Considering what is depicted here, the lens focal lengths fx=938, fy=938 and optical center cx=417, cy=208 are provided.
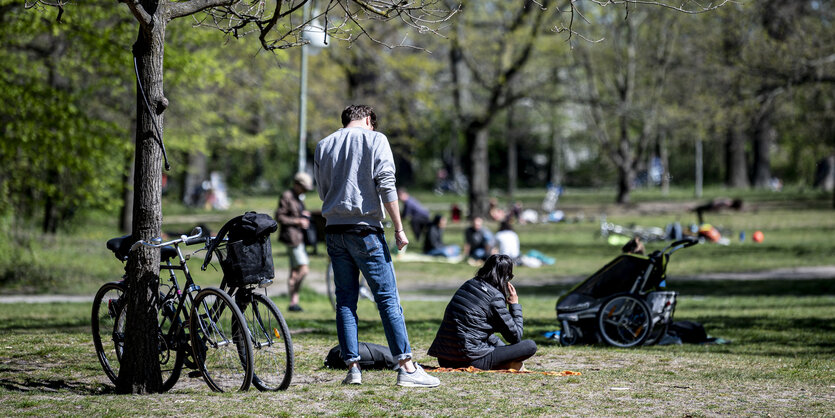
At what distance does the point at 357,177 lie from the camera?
5984 mm

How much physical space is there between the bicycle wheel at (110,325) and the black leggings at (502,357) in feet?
7.78

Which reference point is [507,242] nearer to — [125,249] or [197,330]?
[125,249]

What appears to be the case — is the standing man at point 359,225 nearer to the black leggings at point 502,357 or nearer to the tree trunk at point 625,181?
the black leggings at point 502,357

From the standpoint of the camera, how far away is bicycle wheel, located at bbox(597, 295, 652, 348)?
28.7 feet

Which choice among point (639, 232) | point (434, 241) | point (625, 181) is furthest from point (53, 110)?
point (625, 181)

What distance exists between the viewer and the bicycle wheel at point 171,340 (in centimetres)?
609

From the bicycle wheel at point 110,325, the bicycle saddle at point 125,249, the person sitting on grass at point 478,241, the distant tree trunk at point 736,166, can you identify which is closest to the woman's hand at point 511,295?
the bicycle saddle at point 125,249

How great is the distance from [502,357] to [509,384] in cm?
75

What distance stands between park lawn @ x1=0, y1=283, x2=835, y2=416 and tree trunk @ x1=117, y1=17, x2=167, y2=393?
216 mm

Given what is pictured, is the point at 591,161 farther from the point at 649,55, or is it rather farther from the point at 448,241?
the point at 448,241

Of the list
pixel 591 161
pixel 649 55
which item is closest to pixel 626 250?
pixel 649 55

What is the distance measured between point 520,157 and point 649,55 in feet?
112

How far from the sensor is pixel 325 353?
767 centimetres

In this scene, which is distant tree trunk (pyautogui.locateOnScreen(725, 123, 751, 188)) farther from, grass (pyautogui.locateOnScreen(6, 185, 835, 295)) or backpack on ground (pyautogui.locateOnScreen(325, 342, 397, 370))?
backpack on ground (pyautogui.locateOnScreen(325, 342, 397, 370))
